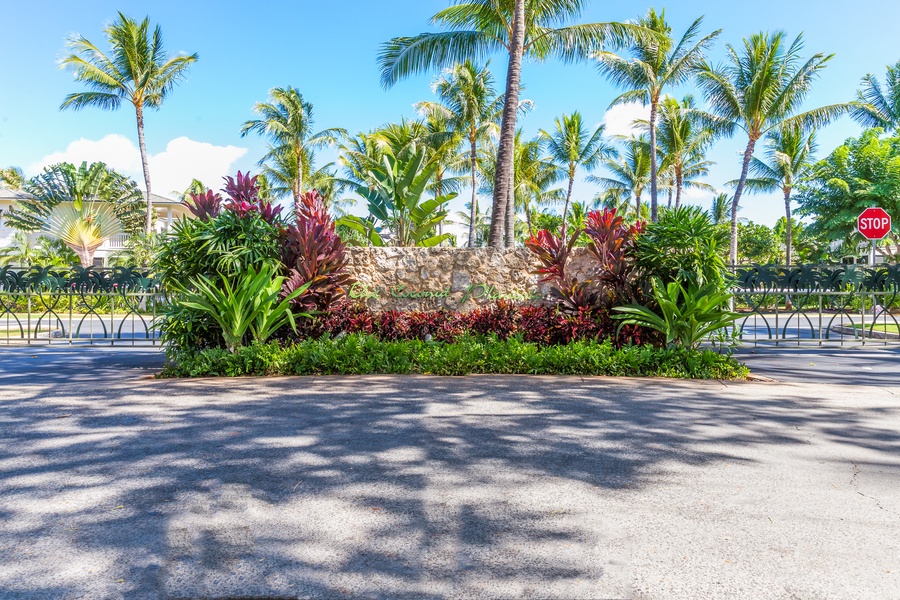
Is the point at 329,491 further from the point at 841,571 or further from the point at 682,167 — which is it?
the point at 682,167

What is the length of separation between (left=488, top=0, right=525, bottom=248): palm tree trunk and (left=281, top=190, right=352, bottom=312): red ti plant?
10.8 ft

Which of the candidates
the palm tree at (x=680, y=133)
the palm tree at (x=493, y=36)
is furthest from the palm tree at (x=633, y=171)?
the palm tree at (x=493, y=36)

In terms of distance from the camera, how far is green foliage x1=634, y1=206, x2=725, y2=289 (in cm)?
772

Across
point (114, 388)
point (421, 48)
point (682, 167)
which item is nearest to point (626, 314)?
point (114, 388)

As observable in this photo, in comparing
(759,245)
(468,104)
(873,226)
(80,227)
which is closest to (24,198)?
(80,227)

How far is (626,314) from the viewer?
26.2ft

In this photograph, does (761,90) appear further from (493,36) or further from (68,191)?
(68,191)

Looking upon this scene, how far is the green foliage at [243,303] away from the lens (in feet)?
24.6

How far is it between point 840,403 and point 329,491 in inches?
202

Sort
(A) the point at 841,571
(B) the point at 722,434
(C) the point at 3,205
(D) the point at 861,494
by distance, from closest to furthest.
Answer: (A) the point at 841,571 → (D) the point at 861,494 → (B) the point at 722,434 → (C) the point at 3,205

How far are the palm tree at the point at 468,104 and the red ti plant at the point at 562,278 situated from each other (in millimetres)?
22020

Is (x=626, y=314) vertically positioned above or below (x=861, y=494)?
above

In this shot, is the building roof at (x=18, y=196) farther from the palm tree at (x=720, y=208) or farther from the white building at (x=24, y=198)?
the palm tree at (x=720, y=208)

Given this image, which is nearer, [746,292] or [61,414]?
[61,414]
